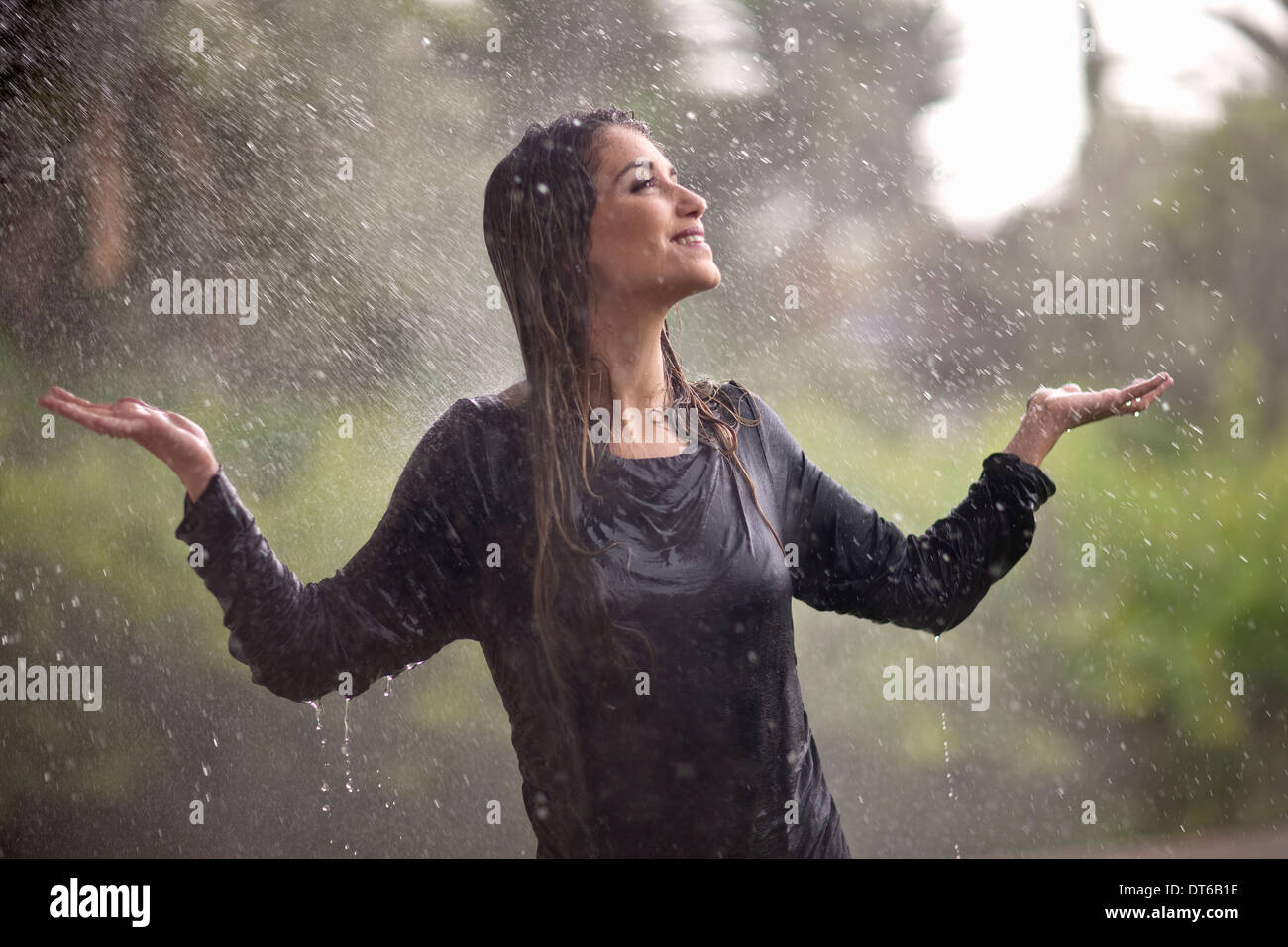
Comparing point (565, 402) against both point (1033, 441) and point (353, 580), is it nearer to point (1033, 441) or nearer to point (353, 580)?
point (353, 580)

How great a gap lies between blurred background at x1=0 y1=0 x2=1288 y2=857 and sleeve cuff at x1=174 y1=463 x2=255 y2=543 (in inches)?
85.0

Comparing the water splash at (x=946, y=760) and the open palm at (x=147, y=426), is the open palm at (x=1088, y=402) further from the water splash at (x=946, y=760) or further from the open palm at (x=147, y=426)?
the water splash at (x=946, y=760)

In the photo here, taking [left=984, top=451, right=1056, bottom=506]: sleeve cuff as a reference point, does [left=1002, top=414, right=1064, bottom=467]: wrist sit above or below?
above

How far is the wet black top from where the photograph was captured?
1.30m

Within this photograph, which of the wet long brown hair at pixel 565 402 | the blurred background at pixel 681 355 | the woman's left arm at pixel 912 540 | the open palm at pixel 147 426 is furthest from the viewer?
the blurred background at pixel 681 355

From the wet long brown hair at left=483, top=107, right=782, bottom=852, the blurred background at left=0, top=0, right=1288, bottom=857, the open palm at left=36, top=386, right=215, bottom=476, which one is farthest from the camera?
the blurred background at left=0, top=0, right=1288, bottom=857

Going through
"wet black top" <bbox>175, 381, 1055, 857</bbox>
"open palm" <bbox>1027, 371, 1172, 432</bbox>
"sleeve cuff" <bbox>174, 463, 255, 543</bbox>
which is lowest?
"wet black top" <bbox>175, 381, 1055, 857</bbox>

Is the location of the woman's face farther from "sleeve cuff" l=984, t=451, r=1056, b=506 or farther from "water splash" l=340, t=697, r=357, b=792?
"water splash" l=340, t=697, r=357, b=792

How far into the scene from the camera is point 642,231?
138 cm

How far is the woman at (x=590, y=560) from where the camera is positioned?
4.29 ft

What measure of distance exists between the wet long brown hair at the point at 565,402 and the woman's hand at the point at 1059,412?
0.44m

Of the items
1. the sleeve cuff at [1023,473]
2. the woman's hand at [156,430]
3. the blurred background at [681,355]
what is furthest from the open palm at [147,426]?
the blurred background at [681,355]

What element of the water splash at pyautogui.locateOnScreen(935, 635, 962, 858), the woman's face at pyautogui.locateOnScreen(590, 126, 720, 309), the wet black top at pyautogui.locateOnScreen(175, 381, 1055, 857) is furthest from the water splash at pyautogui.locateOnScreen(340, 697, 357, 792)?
the woman's face at pyautogui.locateOnScreen(590, 126, 720, 309)

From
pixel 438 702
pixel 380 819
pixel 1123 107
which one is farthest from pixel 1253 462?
pixel 380 819
